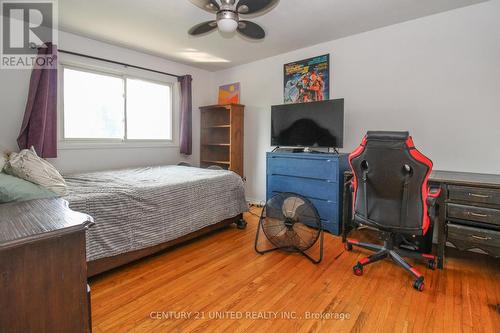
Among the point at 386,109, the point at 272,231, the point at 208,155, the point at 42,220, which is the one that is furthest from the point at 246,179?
the point at 42,220

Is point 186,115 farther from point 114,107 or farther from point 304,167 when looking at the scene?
point 304,167

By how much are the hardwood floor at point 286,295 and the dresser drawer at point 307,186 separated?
675mm

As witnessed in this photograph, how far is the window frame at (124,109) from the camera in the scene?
3.07m

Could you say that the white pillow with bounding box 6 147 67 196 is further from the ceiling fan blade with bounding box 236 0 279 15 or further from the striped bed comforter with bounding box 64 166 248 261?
the ceiling fan blade with bounding box 236 0 279 15

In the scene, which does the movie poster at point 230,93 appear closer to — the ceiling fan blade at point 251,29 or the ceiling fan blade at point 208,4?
the ceiling fan blade at point 251,29

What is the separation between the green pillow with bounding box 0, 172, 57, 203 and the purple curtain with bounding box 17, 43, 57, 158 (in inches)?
56.4

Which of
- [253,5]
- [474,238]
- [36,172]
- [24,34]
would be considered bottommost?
[474,238]

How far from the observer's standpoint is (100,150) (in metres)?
3.38

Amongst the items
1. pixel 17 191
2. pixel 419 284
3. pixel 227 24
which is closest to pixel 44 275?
pixel 17 191

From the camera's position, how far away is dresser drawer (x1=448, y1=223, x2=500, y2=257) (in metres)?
1.91

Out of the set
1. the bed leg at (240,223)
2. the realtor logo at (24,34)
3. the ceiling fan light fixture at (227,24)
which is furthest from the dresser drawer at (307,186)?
the realtor logo at (24,34)

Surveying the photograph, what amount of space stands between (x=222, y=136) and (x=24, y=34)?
272 centimetres

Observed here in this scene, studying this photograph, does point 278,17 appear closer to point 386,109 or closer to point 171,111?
point 386,109

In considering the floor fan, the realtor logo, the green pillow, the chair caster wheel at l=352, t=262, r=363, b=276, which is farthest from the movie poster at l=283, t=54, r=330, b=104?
the green pillow
